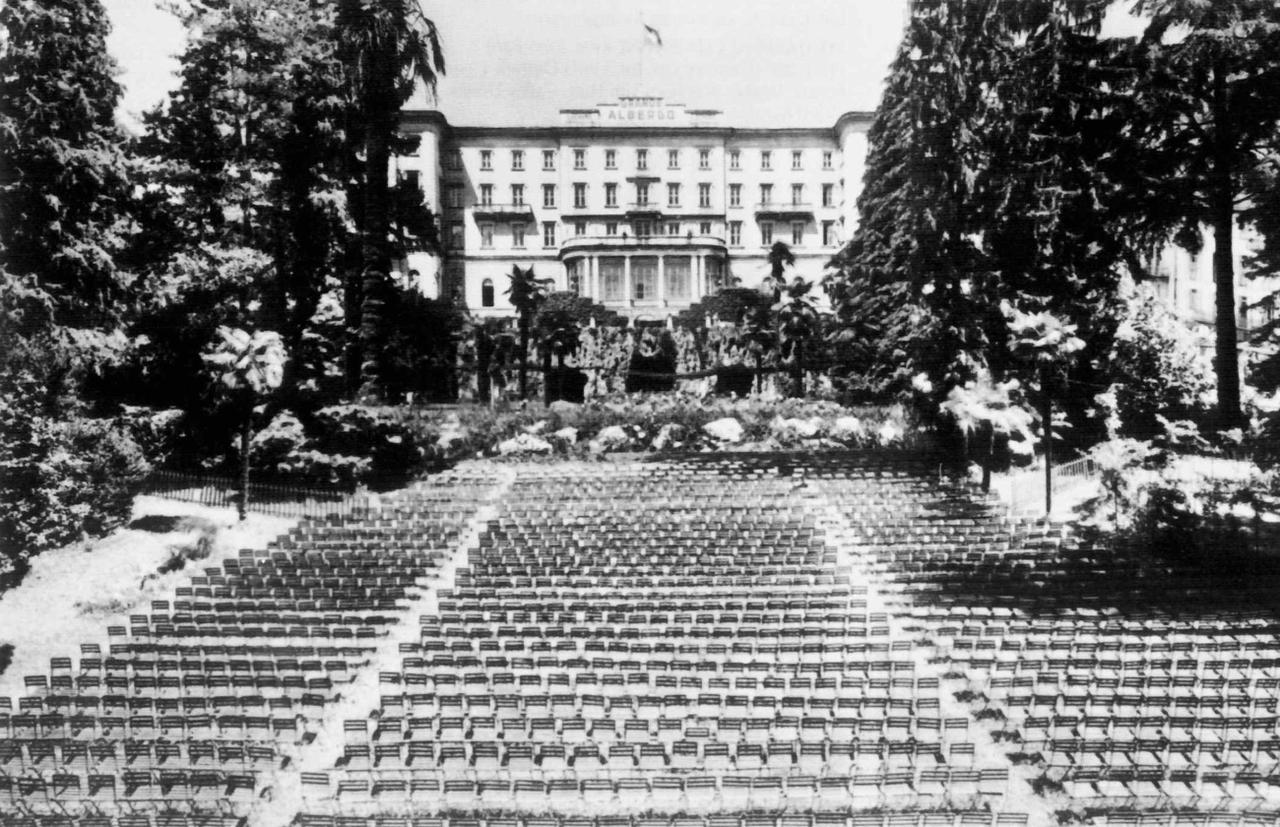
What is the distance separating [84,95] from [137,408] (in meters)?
9.34

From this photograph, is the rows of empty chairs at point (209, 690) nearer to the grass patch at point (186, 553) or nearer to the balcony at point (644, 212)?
the grass patch at point (186, 553)

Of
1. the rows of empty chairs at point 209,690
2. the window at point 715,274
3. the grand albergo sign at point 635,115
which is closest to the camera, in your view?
the rows of empty chairs at point 209,690

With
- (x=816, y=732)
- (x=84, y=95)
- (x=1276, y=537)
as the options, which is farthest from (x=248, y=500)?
(x=1276, y=537)

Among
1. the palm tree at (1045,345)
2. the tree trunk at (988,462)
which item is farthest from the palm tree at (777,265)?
the palm tree at (1045,345)

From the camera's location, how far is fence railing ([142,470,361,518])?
28.4 meters

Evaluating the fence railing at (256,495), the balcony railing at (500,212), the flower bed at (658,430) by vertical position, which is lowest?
the fence railing at (256,495)

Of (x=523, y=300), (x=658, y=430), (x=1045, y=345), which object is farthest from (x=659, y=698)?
(x=523, y=300)

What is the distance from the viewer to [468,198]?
7119cm

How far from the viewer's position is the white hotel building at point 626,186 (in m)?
69.6

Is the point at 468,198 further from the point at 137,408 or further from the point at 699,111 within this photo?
the point at 137,408

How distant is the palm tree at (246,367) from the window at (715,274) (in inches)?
1674

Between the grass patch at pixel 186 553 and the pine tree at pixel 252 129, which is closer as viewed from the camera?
the grass patch at pixel 186 553

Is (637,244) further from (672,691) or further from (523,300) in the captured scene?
(672,691)

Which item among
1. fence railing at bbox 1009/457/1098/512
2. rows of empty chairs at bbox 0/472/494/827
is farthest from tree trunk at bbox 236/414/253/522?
fence railing at bbox 1009/457/1098/512
